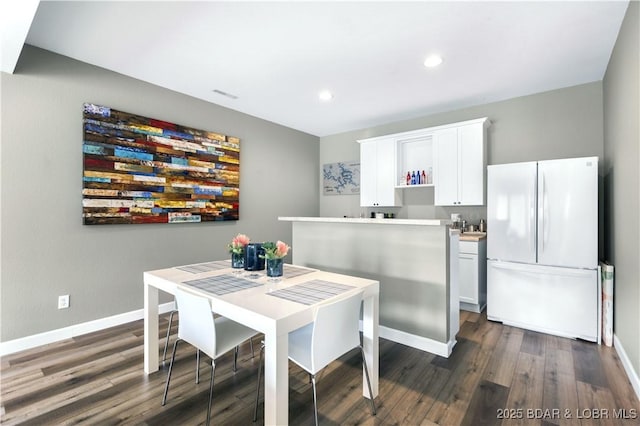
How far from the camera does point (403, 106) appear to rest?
13.2 feet

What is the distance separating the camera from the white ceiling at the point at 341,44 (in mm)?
2098

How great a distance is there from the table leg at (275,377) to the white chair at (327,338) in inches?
6.2

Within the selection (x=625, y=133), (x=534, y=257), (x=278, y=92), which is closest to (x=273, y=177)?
(x=278, y=92)

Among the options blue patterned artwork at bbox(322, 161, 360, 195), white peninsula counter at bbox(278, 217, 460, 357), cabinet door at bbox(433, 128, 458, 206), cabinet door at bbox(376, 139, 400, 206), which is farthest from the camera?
blue patterned artwork at bbox(322, 161, 360, 195)

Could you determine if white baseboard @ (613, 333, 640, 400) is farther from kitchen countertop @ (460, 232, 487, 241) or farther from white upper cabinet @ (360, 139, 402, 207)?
white upper cabinet @ (360, 139, 402, 207)

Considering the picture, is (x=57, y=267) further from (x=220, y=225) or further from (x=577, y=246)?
(x=577, y=246)

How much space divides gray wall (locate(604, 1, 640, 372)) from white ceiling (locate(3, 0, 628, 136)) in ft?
0.83

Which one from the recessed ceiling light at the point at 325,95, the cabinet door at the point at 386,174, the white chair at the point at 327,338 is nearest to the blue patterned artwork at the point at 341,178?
the cabinet door at the point at 386,174

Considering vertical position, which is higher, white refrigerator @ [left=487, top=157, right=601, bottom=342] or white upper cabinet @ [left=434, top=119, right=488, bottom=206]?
white upper cabinet @ [left=434, top=119, right=488, bottom=206]

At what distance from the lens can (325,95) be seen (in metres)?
3.63

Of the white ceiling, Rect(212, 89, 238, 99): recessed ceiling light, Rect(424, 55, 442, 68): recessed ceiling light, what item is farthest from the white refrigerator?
Rect(212, 89, 238, 99): recessed ceiling light

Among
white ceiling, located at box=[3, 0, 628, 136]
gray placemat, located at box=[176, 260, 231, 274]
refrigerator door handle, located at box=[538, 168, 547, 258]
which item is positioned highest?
white ceiling, located at box=[3, 0, 628, 136]

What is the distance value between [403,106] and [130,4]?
3.11 m

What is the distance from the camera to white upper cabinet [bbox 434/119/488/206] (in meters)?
3.72
